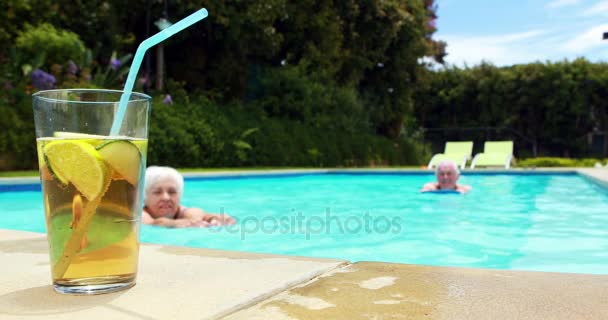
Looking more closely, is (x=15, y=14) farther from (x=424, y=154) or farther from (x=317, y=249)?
(x=424, y=154)

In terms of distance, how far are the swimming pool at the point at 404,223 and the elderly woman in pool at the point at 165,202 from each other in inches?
5.4

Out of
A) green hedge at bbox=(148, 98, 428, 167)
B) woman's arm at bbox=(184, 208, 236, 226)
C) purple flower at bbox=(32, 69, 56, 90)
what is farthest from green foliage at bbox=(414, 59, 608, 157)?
woman's arm at bbox=(184, 208, 236, 226)

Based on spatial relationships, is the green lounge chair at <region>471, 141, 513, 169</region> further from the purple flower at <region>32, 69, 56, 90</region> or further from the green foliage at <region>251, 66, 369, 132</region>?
the purple flower at <region>32, 69, 56, 90</region>

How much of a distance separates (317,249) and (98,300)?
3.07 metres

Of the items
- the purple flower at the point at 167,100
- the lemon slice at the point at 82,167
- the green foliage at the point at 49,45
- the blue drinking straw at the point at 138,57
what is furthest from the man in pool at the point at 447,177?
the green foliage at the point at 49,45

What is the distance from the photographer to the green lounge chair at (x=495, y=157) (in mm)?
16531

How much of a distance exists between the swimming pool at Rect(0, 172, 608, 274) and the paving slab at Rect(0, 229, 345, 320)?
6.94 feet

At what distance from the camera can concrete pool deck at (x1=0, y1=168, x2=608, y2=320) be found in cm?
149

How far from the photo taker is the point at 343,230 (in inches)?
220

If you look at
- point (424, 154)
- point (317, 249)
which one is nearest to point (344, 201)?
point (317, 249)

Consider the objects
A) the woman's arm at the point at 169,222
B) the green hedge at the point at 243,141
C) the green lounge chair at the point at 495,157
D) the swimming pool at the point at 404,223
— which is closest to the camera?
the swimming pool at the point at 404,223

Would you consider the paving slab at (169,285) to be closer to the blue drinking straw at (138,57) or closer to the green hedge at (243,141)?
the blue drinking straw at (138,57)

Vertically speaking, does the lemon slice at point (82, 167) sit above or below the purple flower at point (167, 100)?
below

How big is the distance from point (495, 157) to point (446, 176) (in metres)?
8.84
